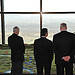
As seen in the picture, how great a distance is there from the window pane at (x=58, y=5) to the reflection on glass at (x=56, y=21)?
0.18m

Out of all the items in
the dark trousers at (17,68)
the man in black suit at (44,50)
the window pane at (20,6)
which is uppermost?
the window pane at (20,6)

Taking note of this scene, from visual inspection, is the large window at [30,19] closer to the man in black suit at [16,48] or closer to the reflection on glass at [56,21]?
the reflection on glass at [56,21]

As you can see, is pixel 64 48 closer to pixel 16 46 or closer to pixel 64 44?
pixel 64 44

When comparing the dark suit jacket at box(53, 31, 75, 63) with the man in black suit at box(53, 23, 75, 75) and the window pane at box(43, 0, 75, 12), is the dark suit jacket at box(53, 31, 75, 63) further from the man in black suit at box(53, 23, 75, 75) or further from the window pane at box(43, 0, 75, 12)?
the window pane at box(43, 0, 75, 12)

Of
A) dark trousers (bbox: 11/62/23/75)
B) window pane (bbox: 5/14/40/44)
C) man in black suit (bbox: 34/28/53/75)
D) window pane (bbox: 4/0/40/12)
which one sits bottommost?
dark trousers (bbox: 11/62/23/75)

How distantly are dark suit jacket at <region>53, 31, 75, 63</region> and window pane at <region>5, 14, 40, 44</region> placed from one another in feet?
5.93

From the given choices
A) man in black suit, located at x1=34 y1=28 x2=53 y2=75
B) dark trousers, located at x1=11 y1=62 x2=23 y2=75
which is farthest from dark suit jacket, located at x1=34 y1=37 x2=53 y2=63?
dark trousers, located at x1=11 y1=62 x2=23 y2=75

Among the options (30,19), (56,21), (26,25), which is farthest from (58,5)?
(26,25)

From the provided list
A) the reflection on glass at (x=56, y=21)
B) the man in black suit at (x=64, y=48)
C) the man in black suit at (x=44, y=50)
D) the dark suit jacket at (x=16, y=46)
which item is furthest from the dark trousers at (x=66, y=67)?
the reflection on glass at (x=56, y=21)

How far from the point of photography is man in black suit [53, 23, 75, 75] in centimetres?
277

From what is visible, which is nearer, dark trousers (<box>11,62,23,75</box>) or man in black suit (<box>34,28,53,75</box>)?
man in black suit (<box>34,28,53,75</box>)

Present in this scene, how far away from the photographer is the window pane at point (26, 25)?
4.60 m

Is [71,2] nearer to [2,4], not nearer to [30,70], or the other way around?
[2,4]

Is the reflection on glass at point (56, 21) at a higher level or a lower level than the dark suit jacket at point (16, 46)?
higher
